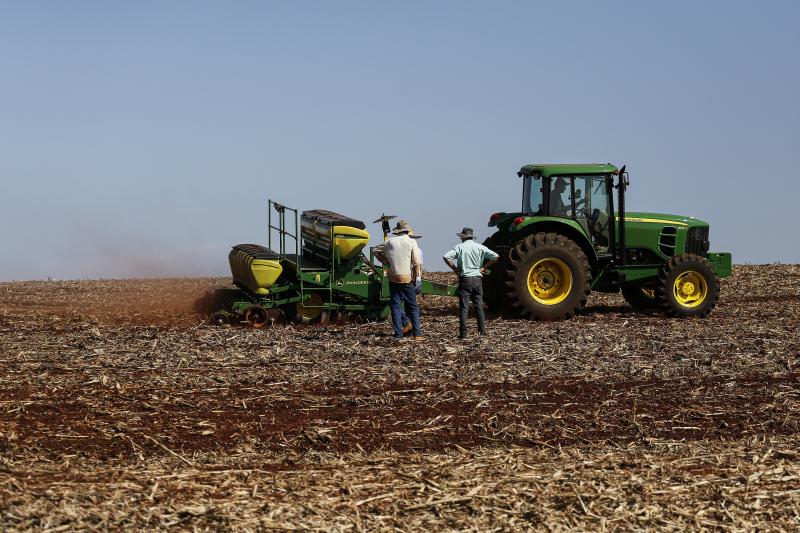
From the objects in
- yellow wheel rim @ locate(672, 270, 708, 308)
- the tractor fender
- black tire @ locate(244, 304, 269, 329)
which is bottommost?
black tire @ locate(244, 304, 269, 329)

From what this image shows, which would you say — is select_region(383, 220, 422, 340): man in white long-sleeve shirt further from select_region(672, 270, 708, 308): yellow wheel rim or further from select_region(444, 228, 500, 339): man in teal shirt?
select_region(672, 270, 708, 308): yellow wheel rim

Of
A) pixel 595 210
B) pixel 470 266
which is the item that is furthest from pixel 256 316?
pixel 595 210

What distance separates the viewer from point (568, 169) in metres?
17.7

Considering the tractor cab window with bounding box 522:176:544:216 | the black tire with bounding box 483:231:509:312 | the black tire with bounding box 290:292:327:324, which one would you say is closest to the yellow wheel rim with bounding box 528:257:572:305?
the black tire with bounding box 483:231:509:312

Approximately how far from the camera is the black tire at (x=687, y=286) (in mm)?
18172

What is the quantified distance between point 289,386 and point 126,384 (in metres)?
1.77

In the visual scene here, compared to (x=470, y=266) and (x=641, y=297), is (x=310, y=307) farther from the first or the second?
(x=641, y=297)

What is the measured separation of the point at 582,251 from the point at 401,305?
3913 mm

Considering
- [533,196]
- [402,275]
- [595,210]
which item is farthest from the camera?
[595,210]

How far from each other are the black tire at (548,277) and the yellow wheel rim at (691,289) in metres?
1.85

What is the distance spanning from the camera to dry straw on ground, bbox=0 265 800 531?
7.49 meters

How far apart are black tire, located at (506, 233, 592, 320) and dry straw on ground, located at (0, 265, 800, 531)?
0.70 meters

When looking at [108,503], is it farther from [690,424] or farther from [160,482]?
[690,424]

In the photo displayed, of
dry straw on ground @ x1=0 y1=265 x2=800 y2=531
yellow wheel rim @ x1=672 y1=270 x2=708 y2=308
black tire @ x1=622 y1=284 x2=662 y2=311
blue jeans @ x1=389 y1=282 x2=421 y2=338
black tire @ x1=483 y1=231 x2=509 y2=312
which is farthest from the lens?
black tire @ x1=622 y1=284 x2=662 y2=311
